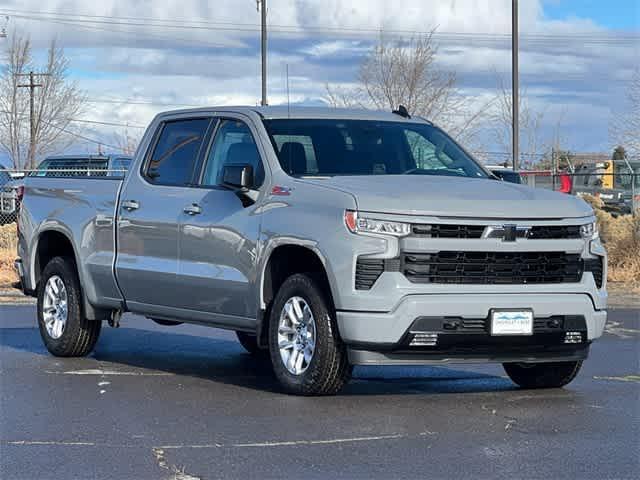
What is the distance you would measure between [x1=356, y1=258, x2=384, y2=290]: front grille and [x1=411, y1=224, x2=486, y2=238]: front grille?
1.05ft

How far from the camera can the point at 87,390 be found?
958cm

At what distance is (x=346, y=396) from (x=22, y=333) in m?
5.25

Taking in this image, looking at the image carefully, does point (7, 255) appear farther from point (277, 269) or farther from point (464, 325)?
point (464, 325)

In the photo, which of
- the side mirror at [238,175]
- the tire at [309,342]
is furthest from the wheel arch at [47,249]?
the tire at [309,342]

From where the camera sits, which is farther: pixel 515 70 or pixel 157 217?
pixel 515 70

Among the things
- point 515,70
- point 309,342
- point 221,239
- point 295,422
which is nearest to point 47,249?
point 221,239

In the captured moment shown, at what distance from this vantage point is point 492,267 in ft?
28.7

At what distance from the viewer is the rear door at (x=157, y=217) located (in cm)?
1030

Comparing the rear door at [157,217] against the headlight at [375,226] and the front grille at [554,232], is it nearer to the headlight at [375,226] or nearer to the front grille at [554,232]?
the headlight at [375,226]

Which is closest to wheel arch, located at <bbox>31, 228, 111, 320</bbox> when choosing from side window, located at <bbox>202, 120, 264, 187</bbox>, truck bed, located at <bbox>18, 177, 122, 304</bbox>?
truck bed, located at <bbox>18, 177, 122, 304</bbox>

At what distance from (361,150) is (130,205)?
2028 mm

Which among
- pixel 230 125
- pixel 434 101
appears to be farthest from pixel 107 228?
pixel 434 101

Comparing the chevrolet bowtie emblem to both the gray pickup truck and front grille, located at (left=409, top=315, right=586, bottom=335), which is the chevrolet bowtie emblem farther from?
front grille, located at (left=409, top=315, right=586, bottom=335)

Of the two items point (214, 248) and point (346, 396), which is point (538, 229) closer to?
point (346, 396)
